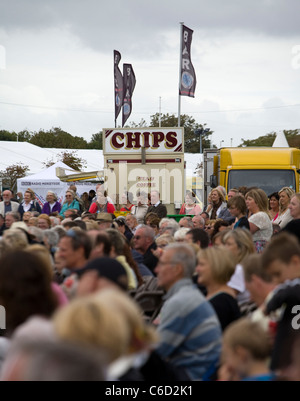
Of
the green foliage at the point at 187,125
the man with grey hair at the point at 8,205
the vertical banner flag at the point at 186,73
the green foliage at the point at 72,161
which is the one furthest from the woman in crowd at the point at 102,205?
the green foliage at the point at 187,125

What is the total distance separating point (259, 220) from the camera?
372 inches

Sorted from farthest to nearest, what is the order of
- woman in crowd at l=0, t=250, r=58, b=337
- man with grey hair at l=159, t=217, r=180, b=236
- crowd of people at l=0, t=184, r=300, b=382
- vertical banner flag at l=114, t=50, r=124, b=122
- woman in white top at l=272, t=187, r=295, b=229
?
vertical banner flag at l=114, t=50, r=124, b=122
woman in white top at l=272, t=187, r=295, b=229
man with grey hair at l=159, t=217, r=180, b=236
woman in crowd at l=0, t=250, r=58, b=337
crowd of people at l=0, t=184, r=300, b=382

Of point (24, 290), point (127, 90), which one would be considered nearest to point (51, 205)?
point (24, 290)

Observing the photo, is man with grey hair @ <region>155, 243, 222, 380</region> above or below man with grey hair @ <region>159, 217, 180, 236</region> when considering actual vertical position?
below

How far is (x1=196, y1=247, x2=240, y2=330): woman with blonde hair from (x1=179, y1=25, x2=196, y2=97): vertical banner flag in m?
21.3

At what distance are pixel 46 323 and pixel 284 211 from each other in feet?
28.7

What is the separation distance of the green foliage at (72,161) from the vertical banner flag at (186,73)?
18271mm

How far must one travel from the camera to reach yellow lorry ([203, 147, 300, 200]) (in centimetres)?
1750

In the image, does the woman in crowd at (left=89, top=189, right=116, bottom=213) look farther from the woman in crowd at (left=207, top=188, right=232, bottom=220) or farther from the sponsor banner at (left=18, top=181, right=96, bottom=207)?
the sponsor banner at (left=18, top=181, right=96, bottom=207)

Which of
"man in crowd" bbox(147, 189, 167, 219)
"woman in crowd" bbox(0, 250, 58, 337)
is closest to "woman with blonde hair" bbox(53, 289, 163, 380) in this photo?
"woman in crowd" bbox(0, 250, 58, 337)

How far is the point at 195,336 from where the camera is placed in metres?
4.64

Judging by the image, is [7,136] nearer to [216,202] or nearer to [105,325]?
[216,202]

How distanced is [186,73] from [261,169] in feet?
32.4

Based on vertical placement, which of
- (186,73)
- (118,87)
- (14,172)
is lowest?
(14,172)
